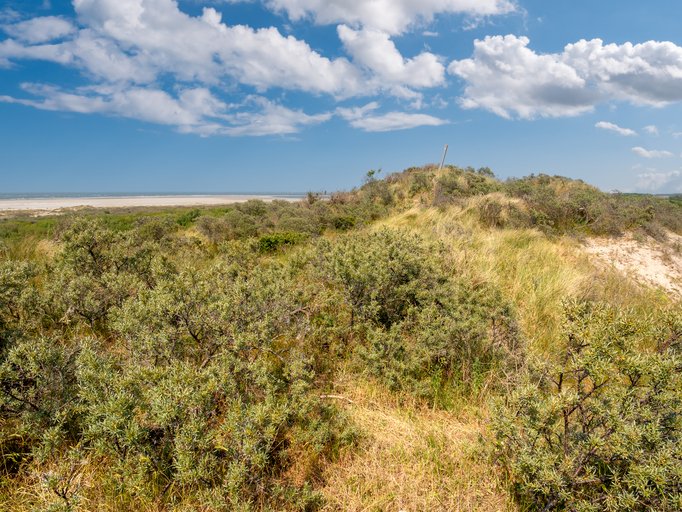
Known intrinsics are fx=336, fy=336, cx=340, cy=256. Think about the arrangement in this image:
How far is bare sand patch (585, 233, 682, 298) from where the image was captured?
878 centimetres

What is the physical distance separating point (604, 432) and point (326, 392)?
223cm

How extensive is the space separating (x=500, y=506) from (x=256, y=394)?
1.91m

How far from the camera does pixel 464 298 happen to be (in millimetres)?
4152

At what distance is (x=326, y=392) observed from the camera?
3.40m

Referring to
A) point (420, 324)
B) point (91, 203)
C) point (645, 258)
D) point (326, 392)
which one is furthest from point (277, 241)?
point (91, 203)

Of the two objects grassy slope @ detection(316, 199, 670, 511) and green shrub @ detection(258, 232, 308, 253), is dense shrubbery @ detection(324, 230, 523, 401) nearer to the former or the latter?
grassy slope @ detection(316, 199, 670, 511)

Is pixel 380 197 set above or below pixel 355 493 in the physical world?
above

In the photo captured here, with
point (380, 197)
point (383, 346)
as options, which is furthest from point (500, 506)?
point (380, 197)

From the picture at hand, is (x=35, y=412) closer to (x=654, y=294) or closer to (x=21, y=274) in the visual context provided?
(x=21, y=274)

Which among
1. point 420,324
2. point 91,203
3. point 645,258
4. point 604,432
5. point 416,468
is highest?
point 91,203

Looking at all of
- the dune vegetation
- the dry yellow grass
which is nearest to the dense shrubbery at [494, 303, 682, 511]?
the dune vegetation

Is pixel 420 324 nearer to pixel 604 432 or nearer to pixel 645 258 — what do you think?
pixel 604 432

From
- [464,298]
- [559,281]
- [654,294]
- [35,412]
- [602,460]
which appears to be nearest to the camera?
[602,460]

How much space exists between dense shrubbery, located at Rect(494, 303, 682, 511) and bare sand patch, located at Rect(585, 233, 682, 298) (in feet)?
26.3
